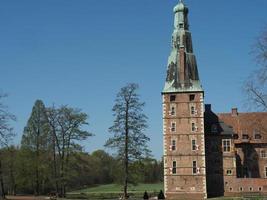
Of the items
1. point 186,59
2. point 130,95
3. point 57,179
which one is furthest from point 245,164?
point 57,179

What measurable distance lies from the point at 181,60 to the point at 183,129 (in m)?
8.49

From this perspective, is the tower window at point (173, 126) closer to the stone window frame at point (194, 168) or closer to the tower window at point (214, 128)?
the stone window frame at point (194, 168)

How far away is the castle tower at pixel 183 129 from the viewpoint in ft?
181

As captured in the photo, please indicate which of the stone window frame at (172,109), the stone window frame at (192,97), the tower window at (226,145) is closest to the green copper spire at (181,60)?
the stone window frame at (192,97)

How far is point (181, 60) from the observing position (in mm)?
58656

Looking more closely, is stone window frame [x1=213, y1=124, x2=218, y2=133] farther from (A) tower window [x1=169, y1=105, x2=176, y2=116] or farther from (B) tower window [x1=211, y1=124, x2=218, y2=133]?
(A) tower window [x1=169, y1=105, x2=176, y2=116]

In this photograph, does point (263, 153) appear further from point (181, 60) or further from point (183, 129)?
point (181, 60)

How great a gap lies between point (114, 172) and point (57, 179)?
6.45 meters

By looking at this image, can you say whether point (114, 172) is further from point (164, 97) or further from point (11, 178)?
point (11, 178)

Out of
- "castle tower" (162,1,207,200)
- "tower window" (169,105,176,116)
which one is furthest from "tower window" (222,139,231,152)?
"tower window" (169,105,176,116)

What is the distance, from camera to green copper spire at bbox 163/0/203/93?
190ft

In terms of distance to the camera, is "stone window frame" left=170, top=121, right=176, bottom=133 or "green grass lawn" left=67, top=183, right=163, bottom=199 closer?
"stone window frame" left=170, top=121, right=176, bottom=133

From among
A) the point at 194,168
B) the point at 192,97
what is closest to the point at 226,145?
the point at 194,168

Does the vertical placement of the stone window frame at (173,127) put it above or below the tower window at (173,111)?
below
